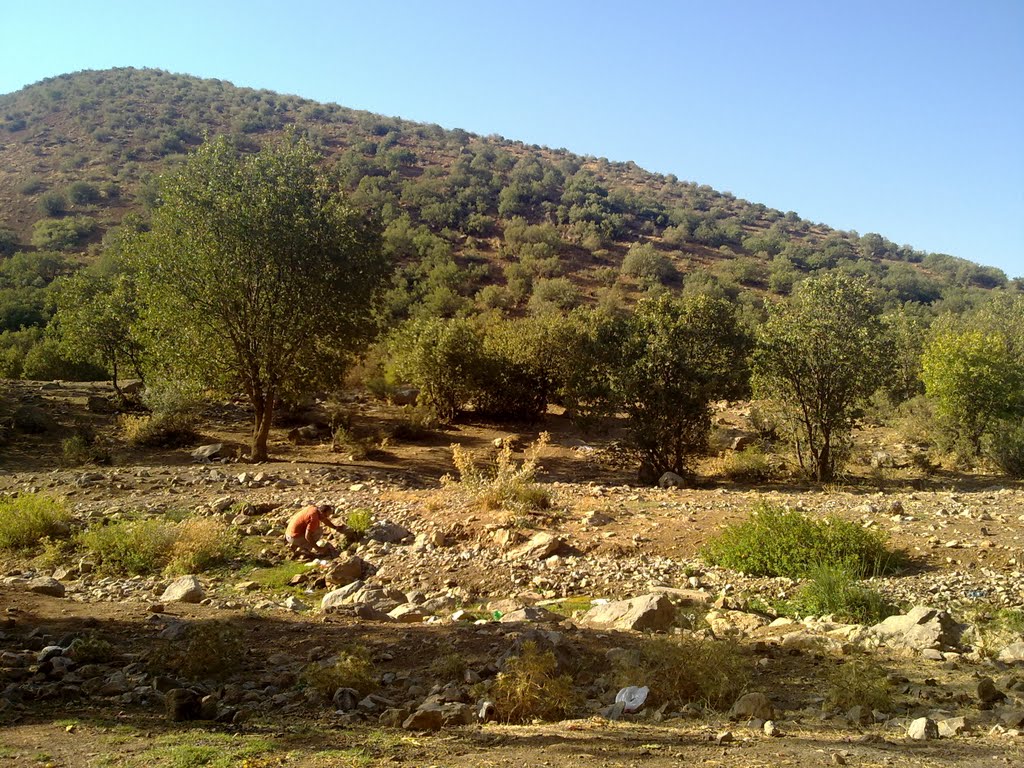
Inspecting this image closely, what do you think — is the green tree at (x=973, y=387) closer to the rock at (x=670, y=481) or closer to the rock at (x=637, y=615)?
the rock at (x=670, y=481)

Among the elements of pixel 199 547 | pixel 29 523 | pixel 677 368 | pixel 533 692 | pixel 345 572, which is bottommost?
pixel 29 523

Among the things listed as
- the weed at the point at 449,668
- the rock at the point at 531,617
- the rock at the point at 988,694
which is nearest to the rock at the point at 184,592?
the rock at the point at 531,617

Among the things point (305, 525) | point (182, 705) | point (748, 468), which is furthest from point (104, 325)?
point (748, 468)

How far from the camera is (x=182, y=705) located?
4.57 meters

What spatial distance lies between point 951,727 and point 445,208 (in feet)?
187

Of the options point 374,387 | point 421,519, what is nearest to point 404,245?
point 374,387

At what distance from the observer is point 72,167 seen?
58469 mm

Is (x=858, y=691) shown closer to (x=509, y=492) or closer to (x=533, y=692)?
(x=533, y=692)

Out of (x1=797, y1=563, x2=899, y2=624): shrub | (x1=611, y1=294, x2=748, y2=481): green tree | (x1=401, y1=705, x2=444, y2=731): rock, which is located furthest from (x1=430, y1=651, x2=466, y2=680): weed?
(x1=611, y1=294, x2=748, y2=481): green tree

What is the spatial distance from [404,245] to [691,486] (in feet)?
125

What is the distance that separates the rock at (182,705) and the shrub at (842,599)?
6097 millimetres

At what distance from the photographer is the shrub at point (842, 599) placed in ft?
22.7

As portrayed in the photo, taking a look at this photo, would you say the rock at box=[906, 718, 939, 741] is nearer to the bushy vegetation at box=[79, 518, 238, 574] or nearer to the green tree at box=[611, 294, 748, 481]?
the bushy vegetation at box=[79, 518, 238, 574]

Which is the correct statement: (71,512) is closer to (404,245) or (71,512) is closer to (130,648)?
(130,648)
